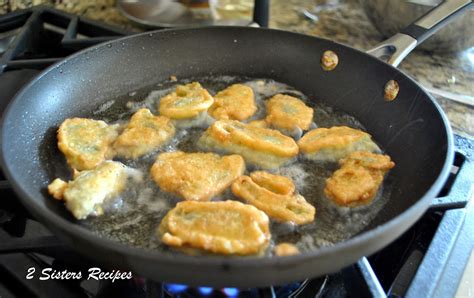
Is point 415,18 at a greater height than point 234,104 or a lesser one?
greater

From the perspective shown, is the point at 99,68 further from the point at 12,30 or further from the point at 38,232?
the point at 12,30

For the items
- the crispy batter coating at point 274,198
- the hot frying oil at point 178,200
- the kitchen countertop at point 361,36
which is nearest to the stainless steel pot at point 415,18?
the kitchen countertop at point 361,36

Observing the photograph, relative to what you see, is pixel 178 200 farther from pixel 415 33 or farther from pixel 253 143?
pixel 415 33

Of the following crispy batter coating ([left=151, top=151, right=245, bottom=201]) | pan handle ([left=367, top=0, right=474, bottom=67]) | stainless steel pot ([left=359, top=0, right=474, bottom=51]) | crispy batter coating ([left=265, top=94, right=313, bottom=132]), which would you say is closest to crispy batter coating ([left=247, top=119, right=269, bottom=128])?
crispy batter coating ([left=265, top=94, right=313, bottom=132])

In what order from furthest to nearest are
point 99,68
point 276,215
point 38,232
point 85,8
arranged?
point 85,8
point 99,68
point 38,232
point 276,215

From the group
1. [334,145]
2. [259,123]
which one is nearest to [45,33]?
Result: [259,123]

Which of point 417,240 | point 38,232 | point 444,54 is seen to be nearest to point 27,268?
point 38,232
